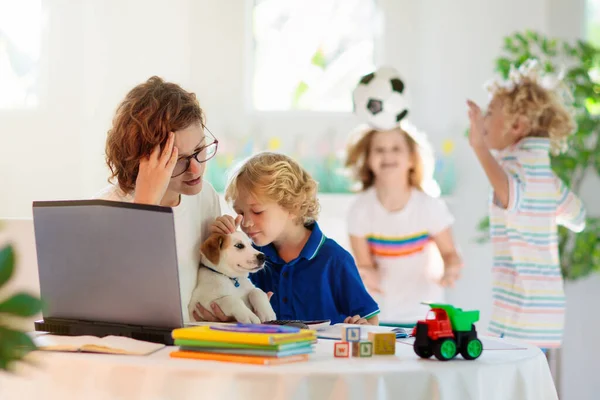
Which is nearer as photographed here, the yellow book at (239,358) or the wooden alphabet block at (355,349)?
the yellow book at (239,358)

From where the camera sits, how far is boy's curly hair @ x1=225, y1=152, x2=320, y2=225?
2.19m

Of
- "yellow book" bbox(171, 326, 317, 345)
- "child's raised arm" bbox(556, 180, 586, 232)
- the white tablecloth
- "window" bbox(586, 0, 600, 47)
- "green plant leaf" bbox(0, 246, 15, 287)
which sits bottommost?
"child's raised arm" bbox(556, 180, 586, 232)

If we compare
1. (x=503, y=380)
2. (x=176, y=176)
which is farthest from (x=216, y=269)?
(x=503, y=380)

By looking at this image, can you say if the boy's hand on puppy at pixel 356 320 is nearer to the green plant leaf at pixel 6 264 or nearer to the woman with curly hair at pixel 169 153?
the woman with curly hair at pixel 169 153

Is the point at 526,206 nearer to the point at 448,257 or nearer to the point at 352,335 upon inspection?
the point at 448,257

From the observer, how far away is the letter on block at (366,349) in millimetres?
1491

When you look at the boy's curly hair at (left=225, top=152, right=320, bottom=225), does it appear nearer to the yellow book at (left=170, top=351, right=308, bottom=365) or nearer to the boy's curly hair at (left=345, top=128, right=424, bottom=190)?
the yellow book at (left=170, top=351, right=308, bottom=365)

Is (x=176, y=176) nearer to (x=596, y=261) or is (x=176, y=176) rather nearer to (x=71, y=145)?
(x=596, y=261)

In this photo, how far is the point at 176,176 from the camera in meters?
2.03

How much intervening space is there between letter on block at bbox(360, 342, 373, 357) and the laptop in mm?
337

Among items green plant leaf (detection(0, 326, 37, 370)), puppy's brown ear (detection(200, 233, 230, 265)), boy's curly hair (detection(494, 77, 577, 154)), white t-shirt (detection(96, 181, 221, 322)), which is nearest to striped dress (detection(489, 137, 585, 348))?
boy's curly hair (detection(494, 77, 577, 154))

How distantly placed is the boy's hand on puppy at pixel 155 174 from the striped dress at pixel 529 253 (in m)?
1.70

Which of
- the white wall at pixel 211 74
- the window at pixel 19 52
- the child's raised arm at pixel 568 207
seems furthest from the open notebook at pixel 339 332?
the window at pixel 19 52

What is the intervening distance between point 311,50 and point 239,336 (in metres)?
3.88
